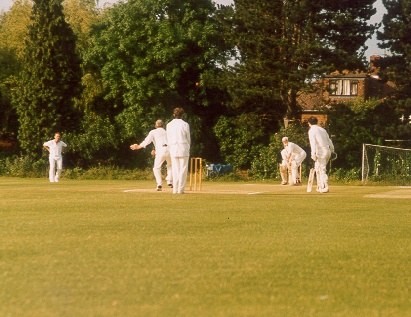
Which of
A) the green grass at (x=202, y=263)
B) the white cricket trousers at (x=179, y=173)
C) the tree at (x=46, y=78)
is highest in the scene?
the tree at (x=46, y=78)

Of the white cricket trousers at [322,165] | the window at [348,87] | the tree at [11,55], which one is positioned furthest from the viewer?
the window at [348,87]

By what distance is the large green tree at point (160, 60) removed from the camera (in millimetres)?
66938

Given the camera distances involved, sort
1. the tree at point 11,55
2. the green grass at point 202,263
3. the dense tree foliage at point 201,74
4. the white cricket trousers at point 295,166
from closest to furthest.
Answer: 1. the green grass at point 202,263
2. the white cricket trousers at point 295,166
3. the dense tree foliage at point 201,74
4. the tree at point 11,55

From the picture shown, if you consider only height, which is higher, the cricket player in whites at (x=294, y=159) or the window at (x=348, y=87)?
the window at (x=348, y=87)

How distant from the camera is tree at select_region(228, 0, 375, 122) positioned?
5712cm

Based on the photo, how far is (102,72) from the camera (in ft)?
228

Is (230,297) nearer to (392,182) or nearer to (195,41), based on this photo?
(392,182)

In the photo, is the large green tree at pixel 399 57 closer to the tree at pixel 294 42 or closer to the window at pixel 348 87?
the tree at pixel 294 42

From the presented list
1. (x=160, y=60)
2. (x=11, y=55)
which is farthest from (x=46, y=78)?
(x=11, y=55)

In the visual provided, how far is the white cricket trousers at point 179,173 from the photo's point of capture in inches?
1006

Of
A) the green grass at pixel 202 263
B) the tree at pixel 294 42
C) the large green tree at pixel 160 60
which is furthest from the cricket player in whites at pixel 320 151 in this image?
the large green tree at pixel 160 60

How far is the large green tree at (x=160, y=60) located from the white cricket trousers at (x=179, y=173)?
132 ft

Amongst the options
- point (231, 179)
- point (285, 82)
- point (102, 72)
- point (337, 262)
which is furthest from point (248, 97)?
point (337, 262)

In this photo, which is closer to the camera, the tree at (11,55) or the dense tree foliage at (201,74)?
the dense tree foliage at (201,74)
